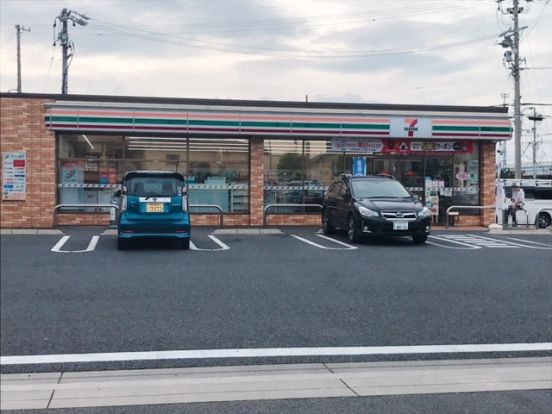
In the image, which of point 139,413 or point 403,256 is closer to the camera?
point 139,413

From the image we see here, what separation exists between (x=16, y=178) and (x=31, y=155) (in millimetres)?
783

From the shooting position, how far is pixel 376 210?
14.4m

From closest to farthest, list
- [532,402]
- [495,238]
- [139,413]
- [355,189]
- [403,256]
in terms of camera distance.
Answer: [139,413], [532,402], [403,256], [355,189], [495,238]

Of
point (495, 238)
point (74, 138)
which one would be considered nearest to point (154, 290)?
point (495, 238)

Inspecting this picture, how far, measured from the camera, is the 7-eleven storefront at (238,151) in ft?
61.7

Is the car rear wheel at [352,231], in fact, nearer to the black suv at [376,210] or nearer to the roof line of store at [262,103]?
the black suv at [376,210]

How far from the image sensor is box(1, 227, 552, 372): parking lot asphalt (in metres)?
6.48

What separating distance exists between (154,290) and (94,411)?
4.03 m

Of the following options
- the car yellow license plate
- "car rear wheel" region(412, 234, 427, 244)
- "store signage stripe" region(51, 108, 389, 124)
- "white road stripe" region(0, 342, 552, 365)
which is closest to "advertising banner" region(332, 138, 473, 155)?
"store signage stripe" region(51, 108, 389, 124)

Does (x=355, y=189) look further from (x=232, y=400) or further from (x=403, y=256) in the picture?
(x=232, y=400)

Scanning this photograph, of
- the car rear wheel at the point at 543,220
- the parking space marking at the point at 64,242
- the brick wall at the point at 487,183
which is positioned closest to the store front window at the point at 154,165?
the parking space marking at the point at 64,242

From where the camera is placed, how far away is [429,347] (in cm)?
624

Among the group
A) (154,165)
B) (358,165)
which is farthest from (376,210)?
(154,165)

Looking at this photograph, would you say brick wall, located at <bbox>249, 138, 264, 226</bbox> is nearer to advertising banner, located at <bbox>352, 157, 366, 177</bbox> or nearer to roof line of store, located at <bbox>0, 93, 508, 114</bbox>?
Result: roof line of store, located at <bbox>0, 93, 508, 114</bbox>
